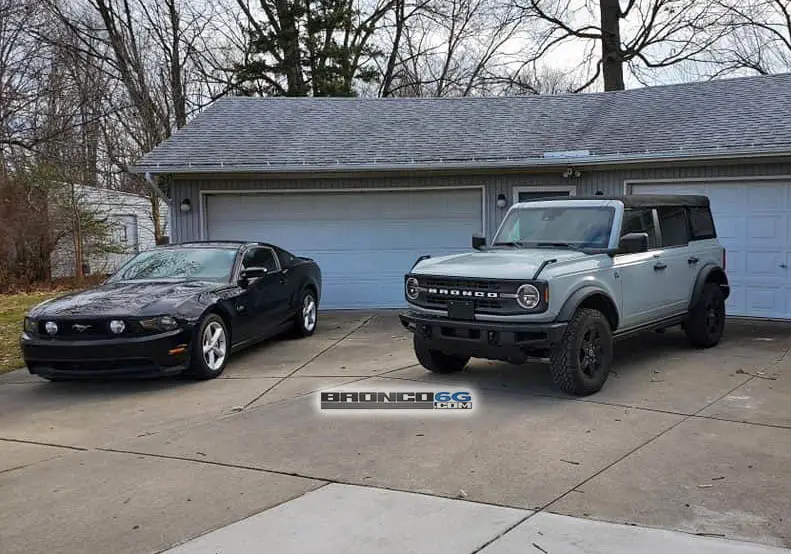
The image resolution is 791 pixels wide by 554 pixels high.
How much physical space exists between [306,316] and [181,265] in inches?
84.5

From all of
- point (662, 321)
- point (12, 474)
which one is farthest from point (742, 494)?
point (12, 474)

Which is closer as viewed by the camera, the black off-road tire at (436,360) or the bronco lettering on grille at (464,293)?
the bronco lettering on grille at (464,293)

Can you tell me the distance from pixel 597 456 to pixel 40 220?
17484mm

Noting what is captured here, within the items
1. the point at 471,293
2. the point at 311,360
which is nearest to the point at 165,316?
the point at 311,360

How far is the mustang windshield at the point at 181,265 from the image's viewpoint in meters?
8.52

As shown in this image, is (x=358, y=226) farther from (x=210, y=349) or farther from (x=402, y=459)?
(x=402, y=459)

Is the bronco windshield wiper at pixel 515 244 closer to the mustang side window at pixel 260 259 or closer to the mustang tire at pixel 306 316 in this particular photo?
the mustang side window at pixel 260 259

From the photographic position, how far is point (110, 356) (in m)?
6.95

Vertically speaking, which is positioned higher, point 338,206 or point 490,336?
point 338,206

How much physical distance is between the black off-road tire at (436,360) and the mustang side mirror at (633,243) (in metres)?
1.94

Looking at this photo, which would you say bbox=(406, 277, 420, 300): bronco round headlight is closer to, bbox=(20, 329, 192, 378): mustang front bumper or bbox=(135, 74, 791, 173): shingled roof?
bbox=(20, 329, 192, 378): mustang front bumper

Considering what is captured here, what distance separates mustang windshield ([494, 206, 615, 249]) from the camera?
7402mm

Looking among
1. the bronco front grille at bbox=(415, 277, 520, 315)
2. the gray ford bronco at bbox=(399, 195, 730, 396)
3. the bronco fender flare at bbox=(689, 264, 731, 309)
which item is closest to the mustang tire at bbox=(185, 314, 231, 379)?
the gray ford bronco at bbox=(399, 195, 730, 396)

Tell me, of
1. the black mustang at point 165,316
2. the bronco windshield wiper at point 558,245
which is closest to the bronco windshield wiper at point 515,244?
the bronco windshield wiper at point 558,245
